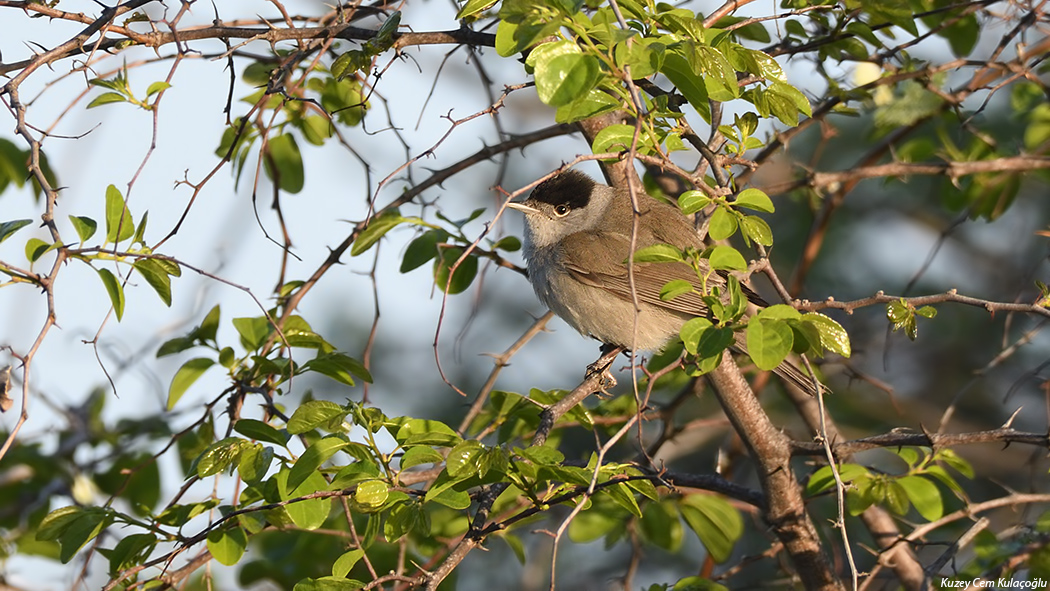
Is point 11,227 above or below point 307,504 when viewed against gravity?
above

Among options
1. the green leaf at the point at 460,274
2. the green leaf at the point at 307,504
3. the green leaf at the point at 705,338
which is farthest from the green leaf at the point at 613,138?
the green leaf at the point at 460,274

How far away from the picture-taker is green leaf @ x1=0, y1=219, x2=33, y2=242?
2.75 m

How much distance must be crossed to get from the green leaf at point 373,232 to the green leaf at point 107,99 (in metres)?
0.93

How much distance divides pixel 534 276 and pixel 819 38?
1.81 metres

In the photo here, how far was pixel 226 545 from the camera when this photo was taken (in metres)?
2.91

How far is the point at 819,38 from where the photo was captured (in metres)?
3.77

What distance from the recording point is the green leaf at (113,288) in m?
2.84

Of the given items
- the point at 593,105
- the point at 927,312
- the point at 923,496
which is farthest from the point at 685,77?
the point at 923,496

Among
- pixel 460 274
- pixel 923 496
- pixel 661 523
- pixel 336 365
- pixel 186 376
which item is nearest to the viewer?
pixel 336 365

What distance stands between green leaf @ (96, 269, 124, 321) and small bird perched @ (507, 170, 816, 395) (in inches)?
84.4

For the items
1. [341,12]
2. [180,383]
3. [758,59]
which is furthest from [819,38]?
[180,383]

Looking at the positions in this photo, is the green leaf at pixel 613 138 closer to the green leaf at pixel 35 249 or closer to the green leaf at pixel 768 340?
the green leaf at pixel 768 340

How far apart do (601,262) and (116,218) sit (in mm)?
2522

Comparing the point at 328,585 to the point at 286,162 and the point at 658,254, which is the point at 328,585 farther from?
the point at 286,162
